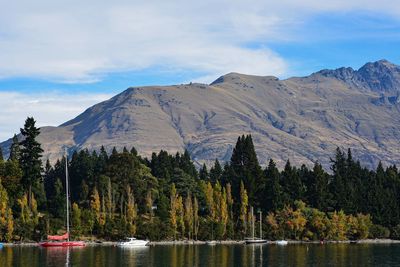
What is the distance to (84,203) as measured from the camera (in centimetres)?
19000

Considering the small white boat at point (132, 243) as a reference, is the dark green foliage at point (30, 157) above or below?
above

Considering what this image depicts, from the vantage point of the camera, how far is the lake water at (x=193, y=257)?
4609 inches

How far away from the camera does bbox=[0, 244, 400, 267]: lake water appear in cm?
11706

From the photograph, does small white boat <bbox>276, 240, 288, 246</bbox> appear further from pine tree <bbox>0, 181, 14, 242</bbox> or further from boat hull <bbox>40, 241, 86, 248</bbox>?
pine tree <bbox>0, 181, 14, 242</bbox>

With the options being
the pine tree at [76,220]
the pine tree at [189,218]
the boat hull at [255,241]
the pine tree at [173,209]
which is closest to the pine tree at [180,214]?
the pine tree at [173,209]

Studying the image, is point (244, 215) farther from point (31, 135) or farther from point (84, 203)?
point (31, 135)

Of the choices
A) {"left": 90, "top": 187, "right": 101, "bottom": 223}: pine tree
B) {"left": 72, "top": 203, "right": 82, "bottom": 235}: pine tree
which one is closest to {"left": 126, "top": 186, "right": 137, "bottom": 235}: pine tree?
{"left": 90, "top": 187, "right": 101, "bottom": 223}: pine tree

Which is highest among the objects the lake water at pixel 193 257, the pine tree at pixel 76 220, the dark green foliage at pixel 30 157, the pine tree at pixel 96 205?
the dark green foliage at pixel 30 157

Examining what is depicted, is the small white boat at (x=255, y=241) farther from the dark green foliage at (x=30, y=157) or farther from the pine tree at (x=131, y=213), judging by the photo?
the dark green foliage at (x=30, y=157)

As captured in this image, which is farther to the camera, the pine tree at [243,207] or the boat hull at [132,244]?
the pine tree at [243,207]

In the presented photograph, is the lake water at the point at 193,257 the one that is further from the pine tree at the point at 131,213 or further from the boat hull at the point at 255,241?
the boat hull at the point at 255,241

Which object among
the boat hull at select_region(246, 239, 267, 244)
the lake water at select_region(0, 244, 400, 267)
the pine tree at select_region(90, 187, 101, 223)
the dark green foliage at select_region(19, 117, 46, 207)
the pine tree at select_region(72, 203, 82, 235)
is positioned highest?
the dark green foliage at select_region(19, 117, 46, 207)

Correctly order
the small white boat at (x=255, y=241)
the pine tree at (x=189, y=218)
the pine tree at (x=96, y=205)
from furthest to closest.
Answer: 1. the pine tree at (x=189, y=218)
2. the small white boat at (x=255, y=241)
3. the pine tree at (x=96, y=205)

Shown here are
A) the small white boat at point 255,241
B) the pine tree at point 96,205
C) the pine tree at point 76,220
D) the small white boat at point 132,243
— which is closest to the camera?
the small white boat at point 132,243
